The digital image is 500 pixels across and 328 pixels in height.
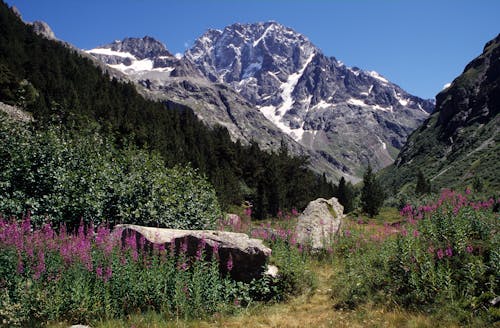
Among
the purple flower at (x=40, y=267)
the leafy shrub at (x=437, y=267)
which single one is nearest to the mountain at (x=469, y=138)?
the leafy shrub at (x=437, y=267)

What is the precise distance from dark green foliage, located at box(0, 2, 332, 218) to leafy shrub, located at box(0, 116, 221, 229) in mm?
26583

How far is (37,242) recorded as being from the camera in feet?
24.1

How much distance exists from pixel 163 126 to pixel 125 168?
171 feet

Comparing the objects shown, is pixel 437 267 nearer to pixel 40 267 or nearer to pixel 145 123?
pixel 40 267

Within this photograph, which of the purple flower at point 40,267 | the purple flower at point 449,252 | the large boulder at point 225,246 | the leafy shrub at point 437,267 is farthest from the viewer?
the large boulder at point 225,246

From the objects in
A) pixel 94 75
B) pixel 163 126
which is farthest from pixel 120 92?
pixel 163 126

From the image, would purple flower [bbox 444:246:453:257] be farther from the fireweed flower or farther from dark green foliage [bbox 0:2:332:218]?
dark green foliage [bbox 0:2:332:218]

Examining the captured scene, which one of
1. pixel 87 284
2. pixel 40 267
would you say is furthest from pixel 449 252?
pixel 40 267

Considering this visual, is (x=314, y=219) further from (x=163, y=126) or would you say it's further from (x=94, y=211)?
(x=163, y=126)

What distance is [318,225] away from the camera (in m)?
13.4

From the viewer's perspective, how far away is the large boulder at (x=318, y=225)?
12.4 metres

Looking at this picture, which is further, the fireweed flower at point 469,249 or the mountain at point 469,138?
the mountain at point 469,138

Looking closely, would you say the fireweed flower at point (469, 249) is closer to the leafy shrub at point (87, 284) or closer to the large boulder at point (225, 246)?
the large boulder at point (225, 246)

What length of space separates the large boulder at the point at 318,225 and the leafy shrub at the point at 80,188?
11.0 feet
